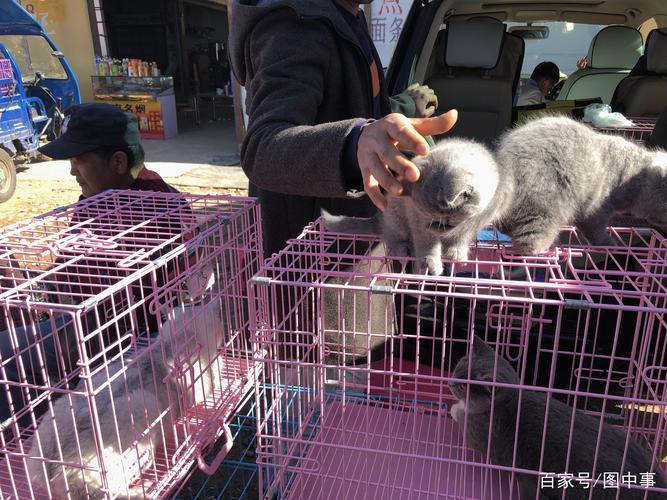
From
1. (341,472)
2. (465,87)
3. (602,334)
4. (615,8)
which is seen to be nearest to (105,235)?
(341,472)

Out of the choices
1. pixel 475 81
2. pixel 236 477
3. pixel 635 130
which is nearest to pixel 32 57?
pixel 475 81

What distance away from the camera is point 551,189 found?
1118 millimetres

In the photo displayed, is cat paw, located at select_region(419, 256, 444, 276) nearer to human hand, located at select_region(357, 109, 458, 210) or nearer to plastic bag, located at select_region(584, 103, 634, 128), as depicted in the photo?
human hand, located at select_region(357, 109, 458, 210)

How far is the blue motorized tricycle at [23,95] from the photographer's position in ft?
16.9

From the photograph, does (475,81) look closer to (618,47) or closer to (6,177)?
(618,47)

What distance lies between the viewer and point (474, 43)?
312 centimetres

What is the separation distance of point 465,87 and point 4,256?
8.98ft

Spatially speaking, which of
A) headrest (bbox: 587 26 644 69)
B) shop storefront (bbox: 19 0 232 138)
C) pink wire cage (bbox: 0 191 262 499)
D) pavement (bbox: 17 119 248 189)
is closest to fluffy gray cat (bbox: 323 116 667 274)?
pink wire cage (bbox: 0 191 262 499)

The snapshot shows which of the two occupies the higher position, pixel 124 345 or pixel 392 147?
pixel 392 147

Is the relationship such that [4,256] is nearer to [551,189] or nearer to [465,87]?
[551,189]

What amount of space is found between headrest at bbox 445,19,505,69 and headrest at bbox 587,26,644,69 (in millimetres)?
1047

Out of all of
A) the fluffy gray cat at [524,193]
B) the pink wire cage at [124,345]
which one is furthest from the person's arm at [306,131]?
the pink wire cage at [124,345]

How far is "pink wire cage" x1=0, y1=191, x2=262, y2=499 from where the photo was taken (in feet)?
3.56

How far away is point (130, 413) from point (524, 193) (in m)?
1.03
